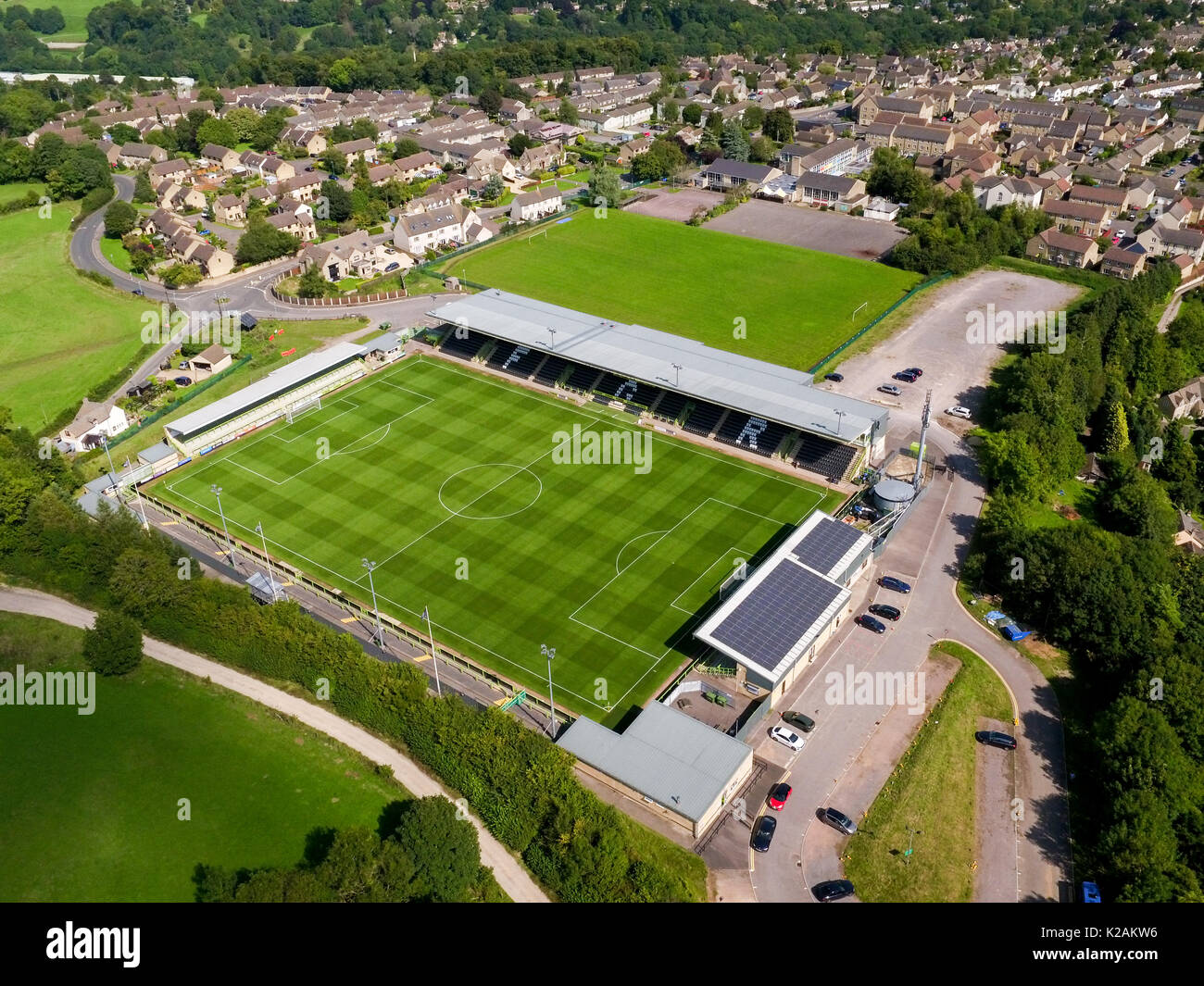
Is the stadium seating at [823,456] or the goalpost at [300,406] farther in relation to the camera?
the goalpost at [300,406]

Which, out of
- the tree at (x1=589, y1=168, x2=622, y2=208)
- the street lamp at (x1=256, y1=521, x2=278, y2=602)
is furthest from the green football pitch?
the tree at (x1=589, y1=168, x2=622, y2=208)

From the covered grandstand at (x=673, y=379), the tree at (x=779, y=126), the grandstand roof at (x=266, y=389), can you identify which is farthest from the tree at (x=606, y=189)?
the grandstand roof at (x=266, y=389)

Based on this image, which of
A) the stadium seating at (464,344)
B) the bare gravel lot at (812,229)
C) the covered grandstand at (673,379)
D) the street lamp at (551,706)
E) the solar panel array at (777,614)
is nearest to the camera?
the street lamp at (551,706)

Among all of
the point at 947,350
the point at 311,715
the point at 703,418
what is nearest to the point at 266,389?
the point at 311,715

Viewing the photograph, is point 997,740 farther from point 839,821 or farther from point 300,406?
point 300,406

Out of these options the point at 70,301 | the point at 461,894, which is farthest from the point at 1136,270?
the point at 70,301

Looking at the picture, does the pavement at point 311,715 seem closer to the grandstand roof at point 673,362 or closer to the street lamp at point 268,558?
the street lamp at point 268,558

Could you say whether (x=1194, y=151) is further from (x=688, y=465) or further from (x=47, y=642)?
(x=47, y=642)
